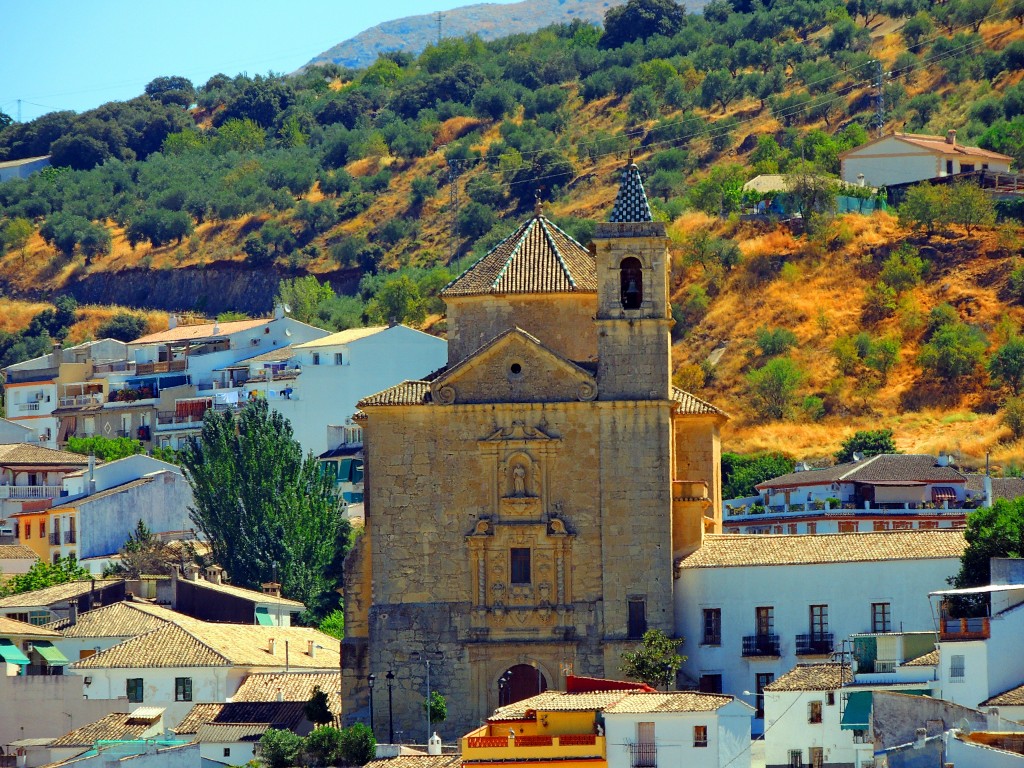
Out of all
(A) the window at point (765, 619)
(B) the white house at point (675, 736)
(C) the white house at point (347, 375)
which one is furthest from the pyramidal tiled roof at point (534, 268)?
(C) the white house at point (347, 375)

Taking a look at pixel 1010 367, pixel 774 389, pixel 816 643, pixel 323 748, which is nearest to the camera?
pixel 323 748

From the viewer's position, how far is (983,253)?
122250 mm

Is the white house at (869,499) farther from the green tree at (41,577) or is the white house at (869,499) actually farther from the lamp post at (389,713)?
the lamp post at (389,713)

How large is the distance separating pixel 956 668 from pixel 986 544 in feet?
25.1

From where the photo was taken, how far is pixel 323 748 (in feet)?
197

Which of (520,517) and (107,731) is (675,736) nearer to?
(520,517)

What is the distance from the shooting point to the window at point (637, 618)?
209 ft

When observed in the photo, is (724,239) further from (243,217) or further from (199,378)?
(243,217)

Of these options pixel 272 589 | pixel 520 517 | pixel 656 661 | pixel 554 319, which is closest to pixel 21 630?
pixel 272 589

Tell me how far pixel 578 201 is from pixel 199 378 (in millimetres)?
35979

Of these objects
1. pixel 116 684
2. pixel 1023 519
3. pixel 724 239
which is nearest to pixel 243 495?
pixel 116 684

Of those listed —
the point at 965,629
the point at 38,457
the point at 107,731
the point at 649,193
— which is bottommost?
the point at 107,731

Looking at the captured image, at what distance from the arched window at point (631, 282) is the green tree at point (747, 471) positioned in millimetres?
36517

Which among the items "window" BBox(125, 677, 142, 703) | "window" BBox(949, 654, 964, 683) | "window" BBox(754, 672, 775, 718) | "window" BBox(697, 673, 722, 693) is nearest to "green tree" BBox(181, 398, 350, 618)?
"window" BBox(125, 677, 142, 703)
